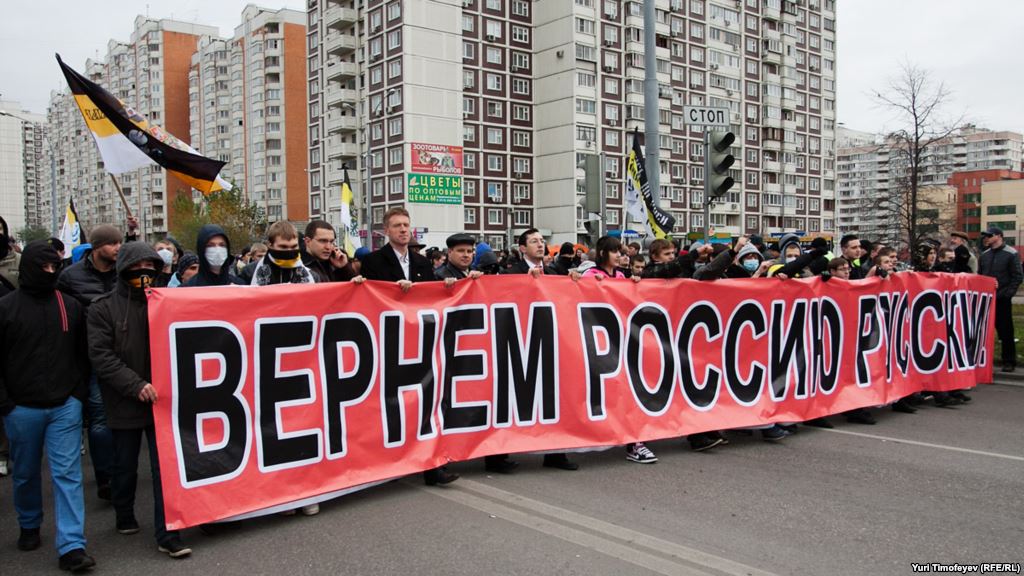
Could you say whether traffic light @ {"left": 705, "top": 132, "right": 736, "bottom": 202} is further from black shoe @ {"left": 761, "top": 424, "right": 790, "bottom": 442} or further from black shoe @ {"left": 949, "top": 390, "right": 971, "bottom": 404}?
black shoe @ {"left": 761, "top": 424, "right": 790, "bottom": 442}

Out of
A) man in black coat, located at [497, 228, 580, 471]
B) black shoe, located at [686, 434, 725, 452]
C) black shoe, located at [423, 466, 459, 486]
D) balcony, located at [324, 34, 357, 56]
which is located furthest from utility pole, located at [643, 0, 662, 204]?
balcony, located at [324, 34, 357, 56]

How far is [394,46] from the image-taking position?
200 feet

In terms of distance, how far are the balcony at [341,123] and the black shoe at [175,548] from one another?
64.5 m

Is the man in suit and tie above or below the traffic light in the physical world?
below

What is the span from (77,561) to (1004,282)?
11592mm

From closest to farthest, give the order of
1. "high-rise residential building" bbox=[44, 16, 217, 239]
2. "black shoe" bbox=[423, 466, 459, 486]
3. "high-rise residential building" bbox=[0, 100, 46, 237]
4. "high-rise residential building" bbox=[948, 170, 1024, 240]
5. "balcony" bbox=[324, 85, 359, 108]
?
"black shoe" bbox=[423, 466, 459, 486] → "balcony" bbox=[324, 85, 359, 108] → "high-rise residential building" bbox=[0, 100, 46, 237] → "high-rise residential building" bbox=[44, 16, 217, 239] → "high-rise residential building" bbox=[948, 170, 1024, 240]

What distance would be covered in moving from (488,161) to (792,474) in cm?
6207

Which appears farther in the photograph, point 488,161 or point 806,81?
point 806,81

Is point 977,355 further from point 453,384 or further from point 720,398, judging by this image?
point 453,384

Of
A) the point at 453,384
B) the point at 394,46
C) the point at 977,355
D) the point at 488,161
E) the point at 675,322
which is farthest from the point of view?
the point at 488,161

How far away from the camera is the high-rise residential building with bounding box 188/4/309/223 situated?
9088 centimetres

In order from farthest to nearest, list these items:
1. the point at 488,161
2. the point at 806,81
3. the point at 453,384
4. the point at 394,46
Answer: the point at 806,81 → the point at 488,161 → the point at 394,46 → the point at 453,384

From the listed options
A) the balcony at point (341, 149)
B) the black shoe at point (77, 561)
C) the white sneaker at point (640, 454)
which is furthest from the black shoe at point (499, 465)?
the balcony at point (341, 149)

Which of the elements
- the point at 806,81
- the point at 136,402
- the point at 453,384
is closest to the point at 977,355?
the point at 453,384
